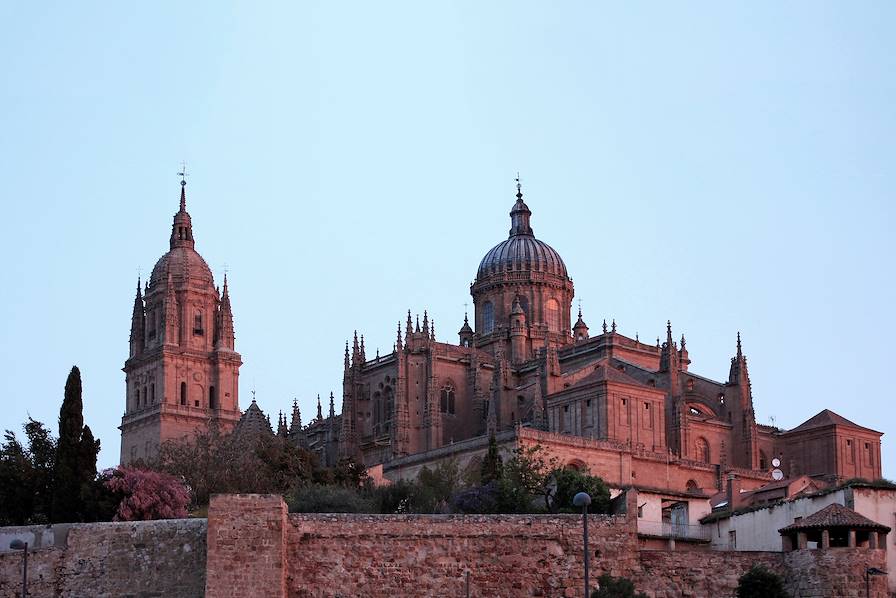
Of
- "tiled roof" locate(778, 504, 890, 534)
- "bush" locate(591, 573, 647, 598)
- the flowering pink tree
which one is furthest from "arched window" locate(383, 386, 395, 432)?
"bush" locate(591, 573, 647, 598)

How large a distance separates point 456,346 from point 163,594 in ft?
178

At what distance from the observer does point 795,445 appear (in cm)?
8400

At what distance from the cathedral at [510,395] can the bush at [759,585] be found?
3446 centimetres

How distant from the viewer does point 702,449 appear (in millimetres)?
81125

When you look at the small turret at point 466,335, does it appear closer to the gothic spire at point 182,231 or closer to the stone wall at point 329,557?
the gothic spire at point 182,231

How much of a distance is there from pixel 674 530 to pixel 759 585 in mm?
13360

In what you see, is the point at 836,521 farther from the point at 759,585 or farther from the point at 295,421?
the point at 295,421

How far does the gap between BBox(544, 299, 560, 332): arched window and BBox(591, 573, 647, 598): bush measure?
5980cm

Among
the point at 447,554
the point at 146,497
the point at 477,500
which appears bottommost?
the point at 447,554

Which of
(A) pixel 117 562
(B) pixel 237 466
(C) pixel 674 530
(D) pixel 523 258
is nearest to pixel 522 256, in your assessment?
(D) pixel 523 258

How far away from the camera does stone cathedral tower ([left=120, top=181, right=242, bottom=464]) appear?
3844 inches

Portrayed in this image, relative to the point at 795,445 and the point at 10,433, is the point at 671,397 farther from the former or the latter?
the point at 10,433

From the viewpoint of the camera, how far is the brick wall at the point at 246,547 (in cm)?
3466

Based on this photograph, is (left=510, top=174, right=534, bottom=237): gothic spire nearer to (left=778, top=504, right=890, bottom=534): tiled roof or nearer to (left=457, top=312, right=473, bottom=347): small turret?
(left=457, top=312, right=473, bottom=347): small turret
